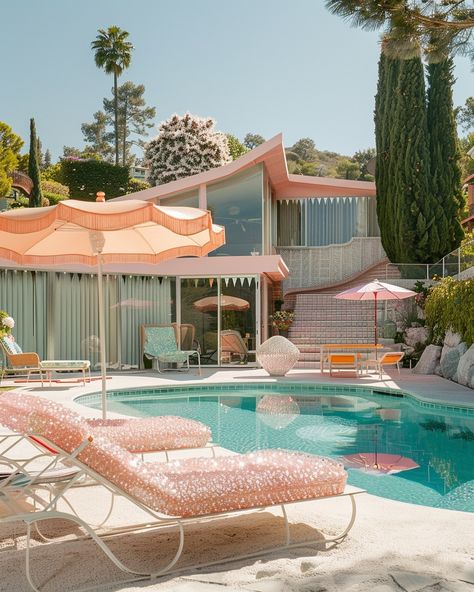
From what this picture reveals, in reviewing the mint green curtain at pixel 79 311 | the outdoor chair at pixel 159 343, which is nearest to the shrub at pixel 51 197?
the mint green curtain at pixel 79 311

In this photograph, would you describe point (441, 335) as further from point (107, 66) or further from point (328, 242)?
point (107, 66)

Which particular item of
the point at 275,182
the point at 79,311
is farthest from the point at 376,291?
the point at 275,182

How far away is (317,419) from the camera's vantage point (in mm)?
10359

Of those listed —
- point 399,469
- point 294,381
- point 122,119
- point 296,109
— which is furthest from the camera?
point 122,119

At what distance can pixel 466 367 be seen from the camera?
13.4 metres

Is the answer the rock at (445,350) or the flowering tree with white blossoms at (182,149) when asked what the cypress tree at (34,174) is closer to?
the flowering tree with white blossoms at (182,149)

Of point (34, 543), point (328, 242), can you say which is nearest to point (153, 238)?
point (34, 543)

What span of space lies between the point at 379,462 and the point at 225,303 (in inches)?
414

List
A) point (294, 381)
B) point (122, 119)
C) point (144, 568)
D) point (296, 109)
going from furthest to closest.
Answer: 1. point (122, 119)
2. point (296, 109)
3. point (294, 381)
4. point (144, 568)

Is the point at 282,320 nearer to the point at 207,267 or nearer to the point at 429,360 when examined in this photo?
the point at 207,267

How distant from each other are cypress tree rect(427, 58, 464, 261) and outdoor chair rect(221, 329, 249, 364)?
326 inches

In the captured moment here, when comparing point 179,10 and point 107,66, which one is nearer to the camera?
point 179,10

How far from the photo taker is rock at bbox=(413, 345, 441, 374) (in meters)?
16.1

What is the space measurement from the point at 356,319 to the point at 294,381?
6802 mm
